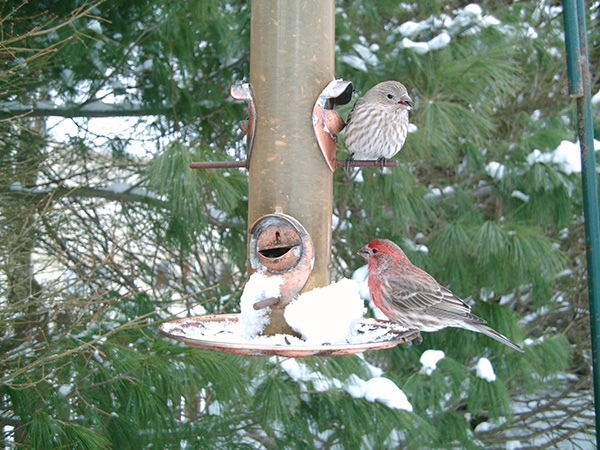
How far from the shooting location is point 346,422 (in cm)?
332

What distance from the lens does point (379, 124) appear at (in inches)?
107

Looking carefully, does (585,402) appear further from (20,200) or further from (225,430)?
(20,200)

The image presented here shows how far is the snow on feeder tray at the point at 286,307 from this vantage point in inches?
80.1

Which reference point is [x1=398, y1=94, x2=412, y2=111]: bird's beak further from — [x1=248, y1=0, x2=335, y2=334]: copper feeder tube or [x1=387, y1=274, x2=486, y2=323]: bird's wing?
[x1=387, y1=274, x2=486, y2=323]: bird's wing

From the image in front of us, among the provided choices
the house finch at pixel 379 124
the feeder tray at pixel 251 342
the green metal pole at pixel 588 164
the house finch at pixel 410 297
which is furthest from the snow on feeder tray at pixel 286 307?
the green metal pole at pixel 588 164

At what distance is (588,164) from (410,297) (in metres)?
0.87

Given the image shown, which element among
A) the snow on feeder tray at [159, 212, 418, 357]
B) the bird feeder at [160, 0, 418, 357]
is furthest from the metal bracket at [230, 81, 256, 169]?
the snow on feeder tray at [159, 212, 418, 357]

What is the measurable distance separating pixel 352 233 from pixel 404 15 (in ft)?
5.95

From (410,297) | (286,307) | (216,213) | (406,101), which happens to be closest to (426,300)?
(410,297)

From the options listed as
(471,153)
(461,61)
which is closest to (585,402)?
(471,153)

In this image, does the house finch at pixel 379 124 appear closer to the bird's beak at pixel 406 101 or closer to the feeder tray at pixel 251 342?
the bird's beak at pixel 406 101

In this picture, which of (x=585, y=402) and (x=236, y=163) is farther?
(x=585, y=402)

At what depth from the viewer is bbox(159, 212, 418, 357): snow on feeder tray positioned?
204cm

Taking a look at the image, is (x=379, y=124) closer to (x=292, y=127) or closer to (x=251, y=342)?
(x=292, y=127)
